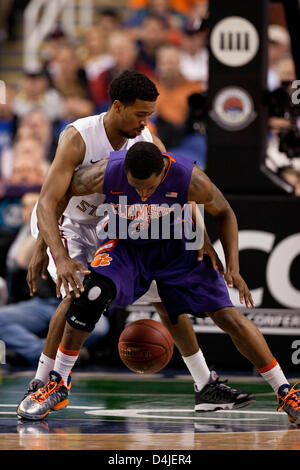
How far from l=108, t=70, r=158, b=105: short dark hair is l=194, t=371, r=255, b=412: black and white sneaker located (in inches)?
67.3

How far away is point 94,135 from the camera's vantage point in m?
5.31

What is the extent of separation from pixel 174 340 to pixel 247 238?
2296 millimetres

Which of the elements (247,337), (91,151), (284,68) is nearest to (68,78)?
(284,68)

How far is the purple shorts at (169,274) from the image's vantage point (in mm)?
5016

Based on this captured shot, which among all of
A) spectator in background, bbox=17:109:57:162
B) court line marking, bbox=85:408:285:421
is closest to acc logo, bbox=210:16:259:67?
court line marking, bbox=85:408:285:421

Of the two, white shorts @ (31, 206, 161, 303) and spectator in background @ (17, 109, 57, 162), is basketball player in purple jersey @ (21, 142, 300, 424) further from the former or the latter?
spectator in background @ (17, 109, 57, 162)

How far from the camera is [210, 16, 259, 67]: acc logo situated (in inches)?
303

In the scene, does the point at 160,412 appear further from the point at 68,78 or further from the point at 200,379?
the point at 68,78

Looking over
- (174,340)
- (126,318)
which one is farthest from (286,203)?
(174,340)

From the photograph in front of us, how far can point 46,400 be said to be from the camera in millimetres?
4961

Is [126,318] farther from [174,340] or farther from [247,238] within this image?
[174,340]

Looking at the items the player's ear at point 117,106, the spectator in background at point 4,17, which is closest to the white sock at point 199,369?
the player's ear at point 117,106

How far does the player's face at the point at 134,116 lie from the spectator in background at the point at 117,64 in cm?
594
